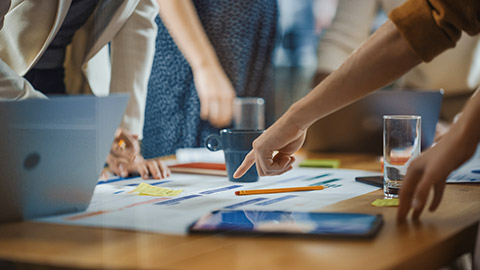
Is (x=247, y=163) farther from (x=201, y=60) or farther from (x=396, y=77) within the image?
(x=201, y=60)

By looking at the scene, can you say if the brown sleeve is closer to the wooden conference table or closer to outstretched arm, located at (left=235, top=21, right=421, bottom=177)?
outstretched arm, located at (left=235, top=21, right=421, bottom=177)

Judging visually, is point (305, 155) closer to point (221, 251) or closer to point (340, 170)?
point (340, 170)

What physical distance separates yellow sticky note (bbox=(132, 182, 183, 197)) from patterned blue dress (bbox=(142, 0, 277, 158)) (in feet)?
0.64

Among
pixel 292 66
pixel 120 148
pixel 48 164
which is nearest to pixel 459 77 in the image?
pixel 292 66

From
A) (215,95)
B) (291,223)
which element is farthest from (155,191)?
(215,95)

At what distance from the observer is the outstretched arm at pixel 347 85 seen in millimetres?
834

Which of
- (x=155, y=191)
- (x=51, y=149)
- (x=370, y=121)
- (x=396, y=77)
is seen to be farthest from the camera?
(x=370, y=121)

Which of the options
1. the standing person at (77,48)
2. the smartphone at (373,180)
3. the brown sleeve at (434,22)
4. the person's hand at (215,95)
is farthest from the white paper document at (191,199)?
the person's hand at (215,95)

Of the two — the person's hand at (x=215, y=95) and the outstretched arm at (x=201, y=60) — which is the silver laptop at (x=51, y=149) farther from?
the person's hand at (x=215, y=95)

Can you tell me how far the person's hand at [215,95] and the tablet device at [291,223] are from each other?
0.76 meters

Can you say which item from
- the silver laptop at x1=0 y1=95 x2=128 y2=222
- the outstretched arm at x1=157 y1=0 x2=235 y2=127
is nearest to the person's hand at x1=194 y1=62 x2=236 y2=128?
the outstretched arm at x1=157 y1=0 x2=235 y2=127

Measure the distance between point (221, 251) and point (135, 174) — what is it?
0.63 metres

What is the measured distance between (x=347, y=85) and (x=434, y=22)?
16cm

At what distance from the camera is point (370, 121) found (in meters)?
1.62
